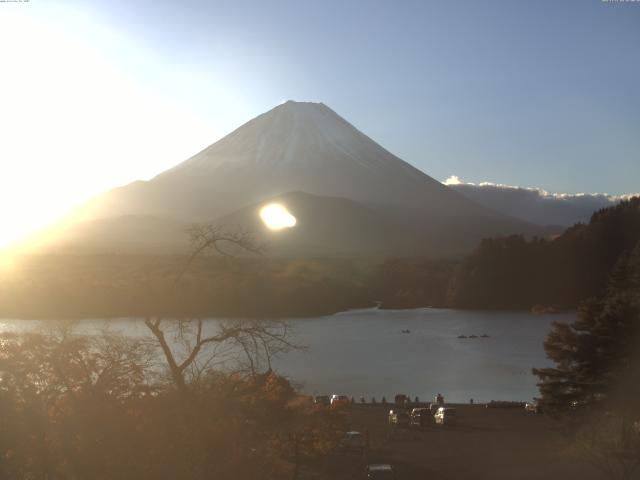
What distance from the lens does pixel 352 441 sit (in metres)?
8.70

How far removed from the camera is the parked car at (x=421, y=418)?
10.7 metres

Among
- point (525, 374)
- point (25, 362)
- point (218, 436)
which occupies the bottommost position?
point (525, 374)

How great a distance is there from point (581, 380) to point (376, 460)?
9.31 ft

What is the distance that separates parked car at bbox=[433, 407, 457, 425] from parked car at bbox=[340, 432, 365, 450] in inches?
88.1

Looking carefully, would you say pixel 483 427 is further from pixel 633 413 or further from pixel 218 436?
pixel 218 436

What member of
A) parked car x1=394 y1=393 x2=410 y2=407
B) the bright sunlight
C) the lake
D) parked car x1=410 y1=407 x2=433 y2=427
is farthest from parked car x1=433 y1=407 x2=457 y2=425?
the bright sunlight

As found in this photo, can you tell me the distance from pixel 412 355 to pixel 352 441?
1571 cm

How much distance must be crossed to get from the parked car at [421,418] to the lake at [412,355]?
1.81 meters

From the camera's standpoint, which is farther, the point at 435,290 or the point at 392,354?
the point at 435,290

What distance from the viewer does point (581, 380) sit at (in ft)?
29.3

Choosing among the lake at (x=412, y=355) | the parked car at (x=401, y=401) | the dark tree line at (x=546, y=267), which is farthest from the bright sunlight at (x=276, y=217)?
the parked car at (x=401, y=401)

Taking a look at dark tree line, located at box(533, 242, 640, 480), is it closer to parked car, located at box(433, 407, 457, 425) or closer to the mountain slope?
parked car, located at box(433, 407, 457, 425)

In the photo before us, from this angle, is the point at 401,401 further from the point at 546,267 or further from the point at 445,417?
the point at 546,267

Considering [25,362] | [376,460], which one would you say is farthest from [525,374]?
[25,362]
